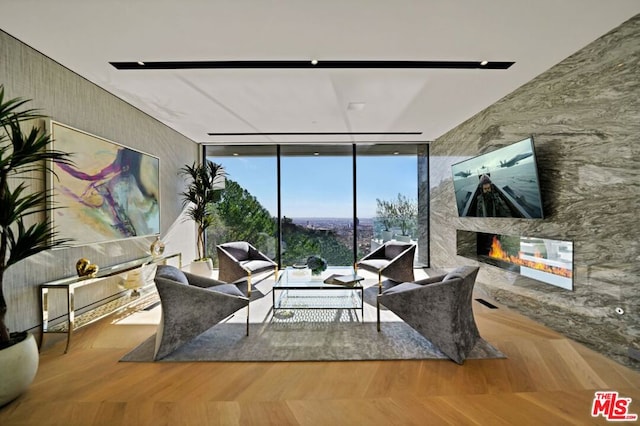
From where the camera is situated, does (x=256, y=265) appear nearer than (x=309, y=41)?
No

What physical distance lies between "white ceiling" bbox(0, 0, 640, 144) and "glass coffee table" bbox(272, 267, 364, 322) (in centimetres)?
249

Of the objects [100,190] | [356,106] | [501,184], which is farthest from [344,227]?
[100,190]

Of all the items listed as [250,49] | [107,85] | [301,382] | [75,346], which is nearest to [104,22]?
[250,49]

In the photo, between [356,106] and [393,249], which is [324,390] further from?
[356,106]

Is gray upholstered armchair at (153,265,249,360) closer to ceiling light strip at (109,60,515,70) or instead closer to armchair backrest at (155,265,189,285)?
armchair backrest at (155,265,189,285)

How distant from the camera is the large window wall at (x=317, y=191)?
19.2 feet

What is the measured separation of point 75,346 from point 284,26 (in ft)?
12.2

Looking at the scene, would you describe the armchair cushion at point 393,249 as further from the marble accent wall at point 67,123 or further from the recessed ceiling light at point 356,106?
the marble accent wall at point 67,123

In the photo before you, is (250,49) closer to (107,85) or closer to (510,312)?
(107,85)

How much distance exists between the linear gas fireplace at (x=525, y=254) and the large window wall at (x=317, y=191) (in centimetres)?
146

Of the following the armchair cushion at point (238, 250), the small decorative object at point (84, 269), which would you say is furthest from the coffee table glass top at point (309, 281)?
the small decorative object at point (84, 269)

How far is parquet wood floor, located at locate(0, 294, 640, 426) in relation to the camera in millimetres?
1797

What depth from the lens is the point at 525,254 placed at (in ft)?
11.5

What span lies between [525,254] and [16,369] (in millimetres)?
5209
